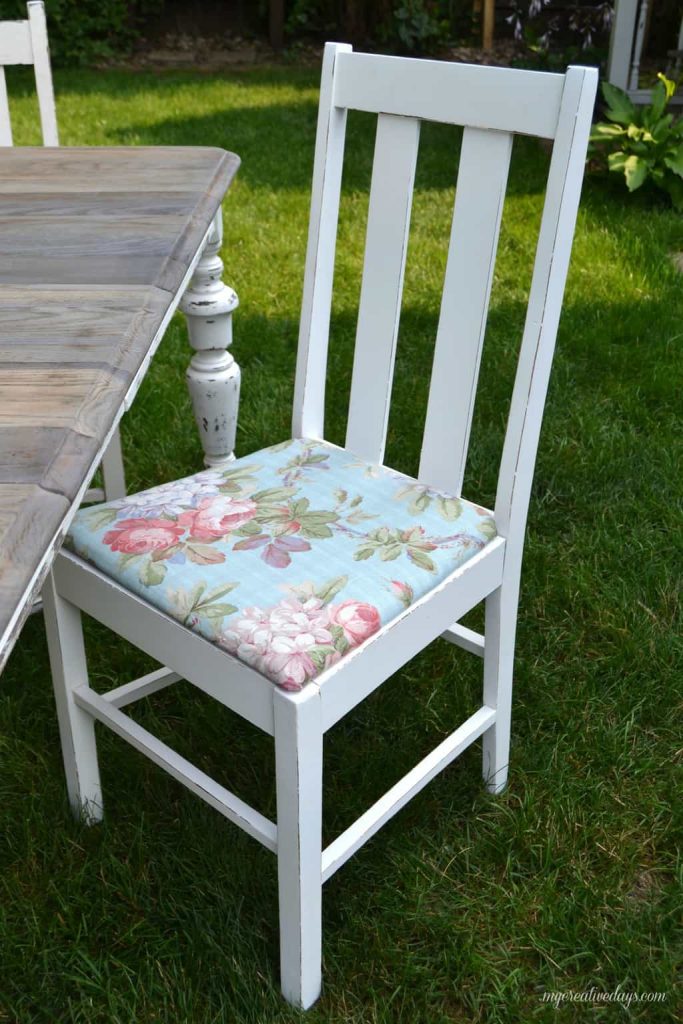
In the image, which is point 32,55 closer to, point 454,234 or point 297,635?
point 454,234

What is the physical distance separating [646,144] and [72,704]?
12.0 feet

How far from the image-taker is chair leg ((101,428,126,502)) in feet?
6.40

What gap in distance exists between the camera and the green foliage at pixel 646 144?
405 cm

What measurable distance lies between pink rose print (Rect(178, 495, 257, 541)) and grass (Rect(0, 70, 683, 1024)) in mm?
543

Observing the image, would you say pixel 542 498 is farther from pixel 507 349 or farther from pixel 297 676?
pixel 297 676

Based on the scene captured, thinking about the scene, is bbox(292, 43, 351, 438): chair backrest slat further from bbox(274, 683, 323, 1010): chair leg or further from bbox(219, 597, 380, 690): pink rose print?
bbox(274, 683, 323, 1010): chair leg

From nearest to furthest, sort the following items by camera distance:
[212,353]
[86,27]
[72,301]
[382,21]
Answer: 1. [72,301]
2. [212,353]
3. [382,21]
4. [86,27]

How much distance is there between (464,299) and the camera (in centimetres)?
136

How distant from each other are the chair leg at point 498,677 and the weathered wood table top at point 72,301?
661mm

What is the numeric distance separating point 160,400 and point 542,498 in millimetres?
1123

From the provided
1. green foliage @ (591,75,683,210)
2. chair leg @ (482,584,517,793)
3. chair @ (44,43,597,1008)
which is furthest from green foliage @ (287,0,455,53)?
chair leg @ (482,584,517,793)

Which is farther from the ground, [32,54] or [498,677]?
[32,54]

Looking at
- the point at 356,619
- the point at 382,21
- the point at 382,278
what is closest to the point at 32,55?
the point at 382,278

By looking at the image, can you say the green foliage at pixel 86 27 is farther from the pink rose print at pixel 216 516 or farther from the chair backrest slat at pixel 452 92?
the pink rose print at pixel 216 516
